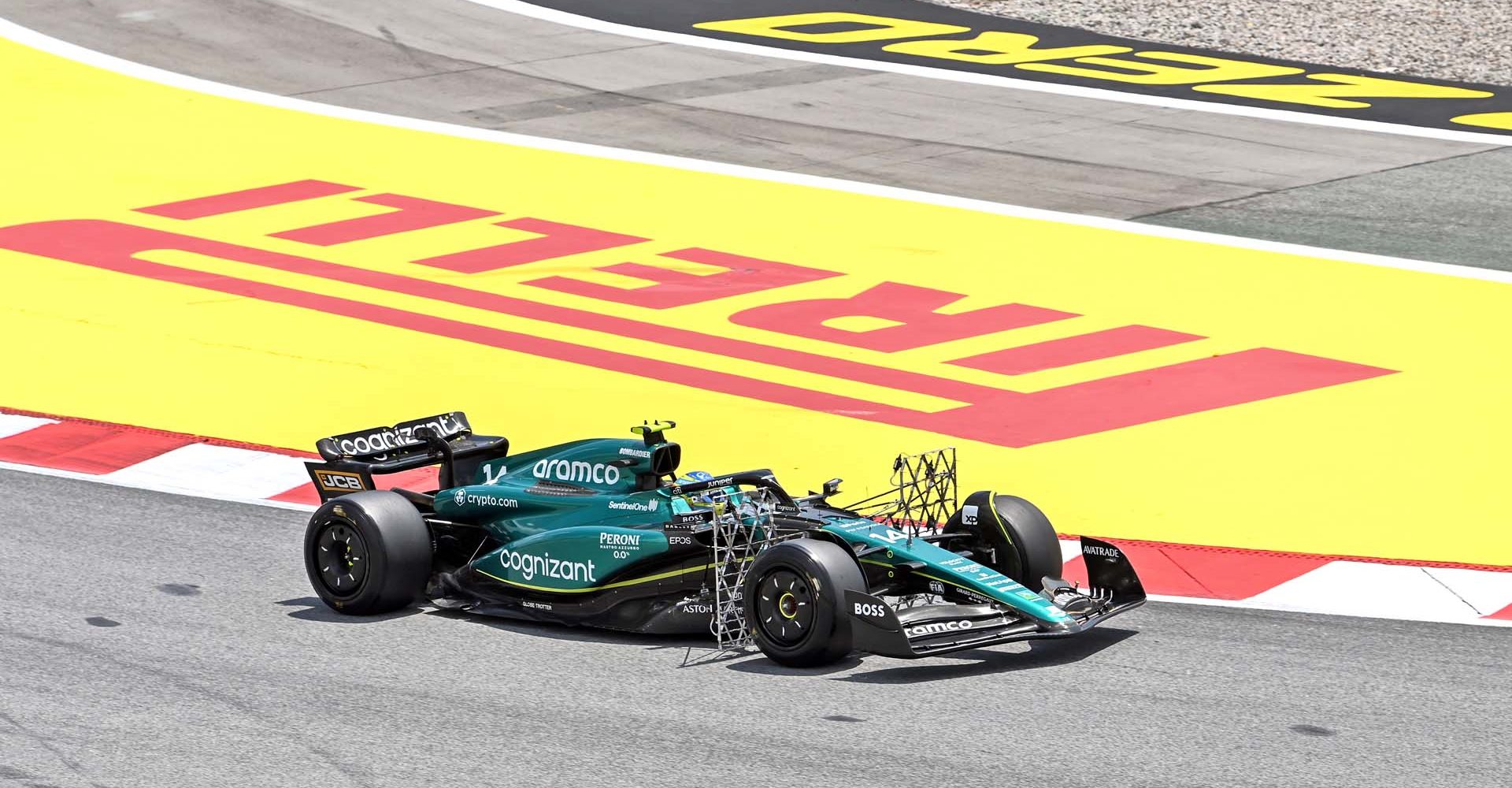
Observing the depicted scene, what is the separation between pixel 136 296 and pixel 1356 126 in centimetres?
1540

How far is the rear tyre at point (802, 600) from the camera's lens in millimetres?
9961

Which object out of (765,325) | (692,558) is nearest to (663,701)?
(692,558)

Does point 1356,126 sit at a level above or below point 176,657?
above

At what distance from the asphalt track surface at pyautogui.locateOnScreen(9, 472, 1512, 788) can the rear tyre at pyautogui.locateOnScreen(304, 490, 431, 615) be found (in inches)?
6.1

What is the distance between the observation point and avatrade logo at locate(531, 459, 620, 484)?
11.4 metres

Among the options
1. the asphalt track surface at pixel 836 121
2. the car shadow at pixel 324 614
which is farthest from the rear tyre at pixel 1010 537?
the asphalt track surface at pixel 836 121

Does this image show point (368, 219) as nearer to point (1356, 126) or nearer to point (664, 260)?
point (664, 260)

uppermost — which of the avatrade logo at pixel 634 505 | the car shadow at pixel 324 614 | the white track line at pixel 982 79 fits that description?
the white track line at pixel 982 79

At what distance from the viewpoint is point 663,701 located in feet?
32.3

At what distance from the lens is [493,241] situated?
20.7 meters

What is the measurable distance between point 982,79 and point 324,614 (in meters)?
18.6

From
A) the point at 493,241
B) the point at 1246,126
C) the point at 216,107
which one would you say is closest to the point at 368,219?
the point at 493,241

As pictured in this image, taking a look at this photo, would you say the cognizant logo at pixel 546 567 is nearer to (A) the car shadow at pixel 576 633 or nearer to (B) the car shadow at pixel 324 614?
(A) the car shadow at pixel 576 633

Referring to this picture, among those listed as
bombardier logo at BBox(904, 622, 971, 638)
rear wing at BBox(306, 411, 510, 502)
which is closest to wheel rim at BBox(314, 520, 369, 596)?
rear wing at BBox(306, 411, 510, 502)
